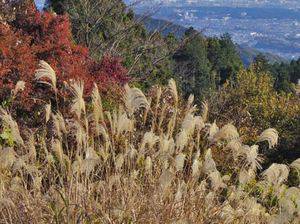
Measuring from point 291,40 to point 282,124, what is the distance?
104m

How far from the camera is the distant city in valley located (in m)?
113

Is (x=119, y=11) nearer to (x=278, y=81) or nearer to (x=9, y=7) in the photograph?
(x=9, y=7)

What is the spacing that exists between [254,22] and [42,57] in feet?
439

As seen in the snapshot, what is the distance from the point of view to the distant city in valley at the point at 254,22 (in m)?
113

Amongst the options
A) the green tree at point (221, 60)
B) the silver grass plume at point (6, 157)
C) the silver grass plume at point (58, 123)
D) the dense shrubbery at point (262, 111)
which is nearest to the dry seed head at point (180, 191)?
the silver grass plume at point (58, 123)

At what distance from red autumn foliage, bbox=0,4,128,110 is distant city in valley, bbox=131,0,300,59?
88959mm

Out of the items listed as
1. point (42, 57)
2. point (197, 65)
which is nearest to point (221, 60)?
point (197, 65)

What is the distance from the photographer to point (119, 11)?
1556 centimetres

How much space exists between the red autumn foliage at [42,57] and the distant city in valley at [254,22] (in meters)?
89.0

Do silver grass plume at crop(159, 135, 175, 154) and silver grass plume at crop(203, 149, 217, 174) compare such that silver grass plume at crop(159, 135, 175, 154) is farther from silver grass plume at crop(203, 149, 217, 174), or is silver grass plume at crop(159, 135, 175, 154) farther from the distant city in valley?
the distant city in valley

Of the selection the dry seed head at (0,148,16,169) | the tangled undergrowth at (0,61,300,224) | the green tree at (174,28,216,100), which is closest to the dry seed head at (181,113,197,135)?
the tangled undergrowth at (0,61,300,224)

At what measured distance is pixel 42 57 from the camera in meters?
7.34

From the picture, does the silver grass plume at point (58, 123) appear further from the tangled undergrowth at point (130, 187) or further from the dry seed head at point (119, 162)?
the dry seed head at point (119, 162)

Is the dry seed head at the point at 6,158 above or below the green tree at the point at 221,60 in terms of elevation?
above
